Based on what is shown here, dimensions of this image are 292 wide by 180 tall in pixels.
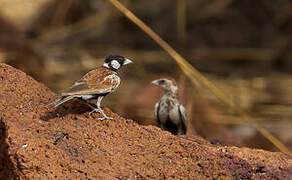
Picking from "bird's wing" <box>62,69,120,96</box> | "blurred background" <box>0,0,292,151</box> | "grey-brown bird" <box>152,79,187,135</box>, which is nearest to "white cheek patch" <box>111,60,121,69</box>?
"bird's wing" <box>62,69,120,96</box>

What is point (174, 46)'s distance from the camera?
38.7ft

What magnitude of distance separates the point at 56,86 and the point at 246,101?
119 inches

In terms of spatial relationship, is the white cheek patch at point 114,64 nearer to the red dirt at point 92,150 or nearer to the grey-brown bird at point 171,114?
the red dirt at point 92,150

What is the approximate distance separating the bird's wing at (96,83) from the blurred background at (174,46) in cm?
504

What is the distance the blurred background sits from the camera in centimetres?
994

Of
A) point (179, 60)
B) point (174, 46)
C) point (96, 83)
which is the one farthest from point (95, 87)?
point (174, 46)

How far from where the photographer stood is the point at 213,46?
491 inches

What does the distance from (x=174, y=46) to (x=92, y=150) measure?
8056 millimetres

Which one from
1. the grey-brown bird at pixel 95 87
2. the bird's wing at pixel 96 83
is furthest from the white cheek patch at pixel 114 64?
the bird's wing at pixel 96 83

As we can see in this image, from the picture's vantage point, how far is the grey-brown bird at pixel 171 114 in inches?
274

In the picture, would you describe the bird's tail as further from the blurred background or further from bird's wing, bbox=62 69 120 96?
the blurred background

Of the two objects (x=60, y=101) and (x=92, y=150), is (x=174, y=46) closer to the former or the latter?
(x=60, y=101)

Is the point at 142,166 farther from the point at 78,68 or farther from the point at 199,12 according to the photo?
the point at 199,12

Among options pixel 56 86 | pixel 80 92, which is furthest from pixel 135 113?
pixel 80 92
